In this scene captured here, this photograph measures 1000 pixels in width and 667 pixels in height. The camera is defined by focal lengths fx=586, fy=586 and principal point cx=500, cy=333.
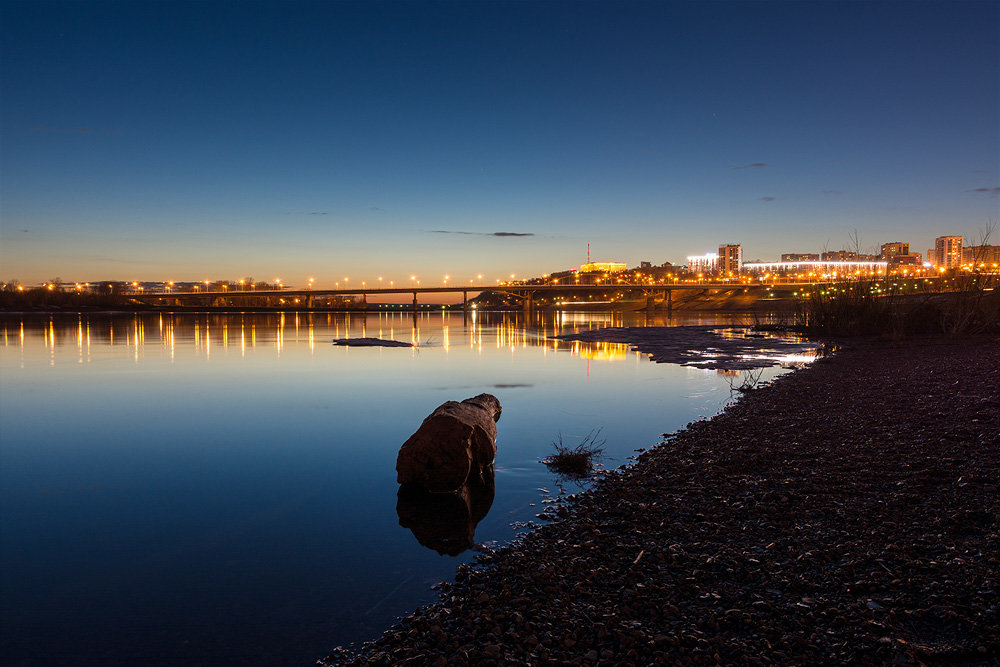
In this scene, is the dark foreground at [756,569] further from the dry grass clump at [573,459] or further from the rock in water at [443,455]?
the rock in water at [443,455]

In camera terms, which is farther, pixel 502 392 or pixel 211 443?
pixel 502 392

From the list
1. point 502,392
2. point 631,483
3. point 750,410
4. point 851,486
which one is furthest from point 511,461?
point 502,392

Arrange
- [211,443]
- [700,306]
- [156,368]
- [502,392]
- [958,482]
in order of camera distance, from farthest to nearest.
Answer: [700,306] < [156,368] < [502,392] < [211,443] < [958,482]

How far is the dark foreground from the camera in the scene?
411cm

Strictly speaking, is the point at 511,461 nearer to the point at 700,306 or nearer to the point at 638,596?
the point at 638,596

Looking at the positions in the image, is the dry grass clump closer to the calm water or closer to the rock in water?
the calm water

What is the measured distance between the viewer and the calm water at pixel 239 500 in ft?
16.8

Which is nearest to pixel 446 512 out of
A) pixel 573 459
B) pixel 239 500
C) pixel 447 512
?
pixel 447 512

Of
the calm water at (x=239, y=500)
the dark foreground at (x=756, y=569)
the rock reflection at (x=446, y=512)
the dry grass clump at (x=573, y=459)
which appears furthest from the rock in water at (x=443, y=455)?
the dark foreground at (x=756, y=569)

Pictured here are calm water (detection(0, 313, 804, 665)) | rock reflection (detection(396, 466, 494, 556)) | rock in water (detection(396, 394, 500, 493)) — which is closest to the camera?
calm water (detection(0, 313, 804, 665))

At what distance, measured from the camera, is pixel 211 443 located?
1230 cm

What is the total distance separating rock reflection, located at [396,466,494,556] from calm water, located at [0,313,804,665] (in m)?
0.15

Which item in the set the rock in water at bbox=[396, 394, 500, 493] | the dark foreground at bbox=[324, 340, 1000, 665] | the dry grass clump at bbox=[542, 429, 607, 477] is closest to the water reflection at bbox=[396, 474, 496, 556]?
the rock in water at bbox=[396, 394, 500, 493]

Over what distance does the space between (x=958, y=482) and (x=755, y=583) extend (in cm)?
383
